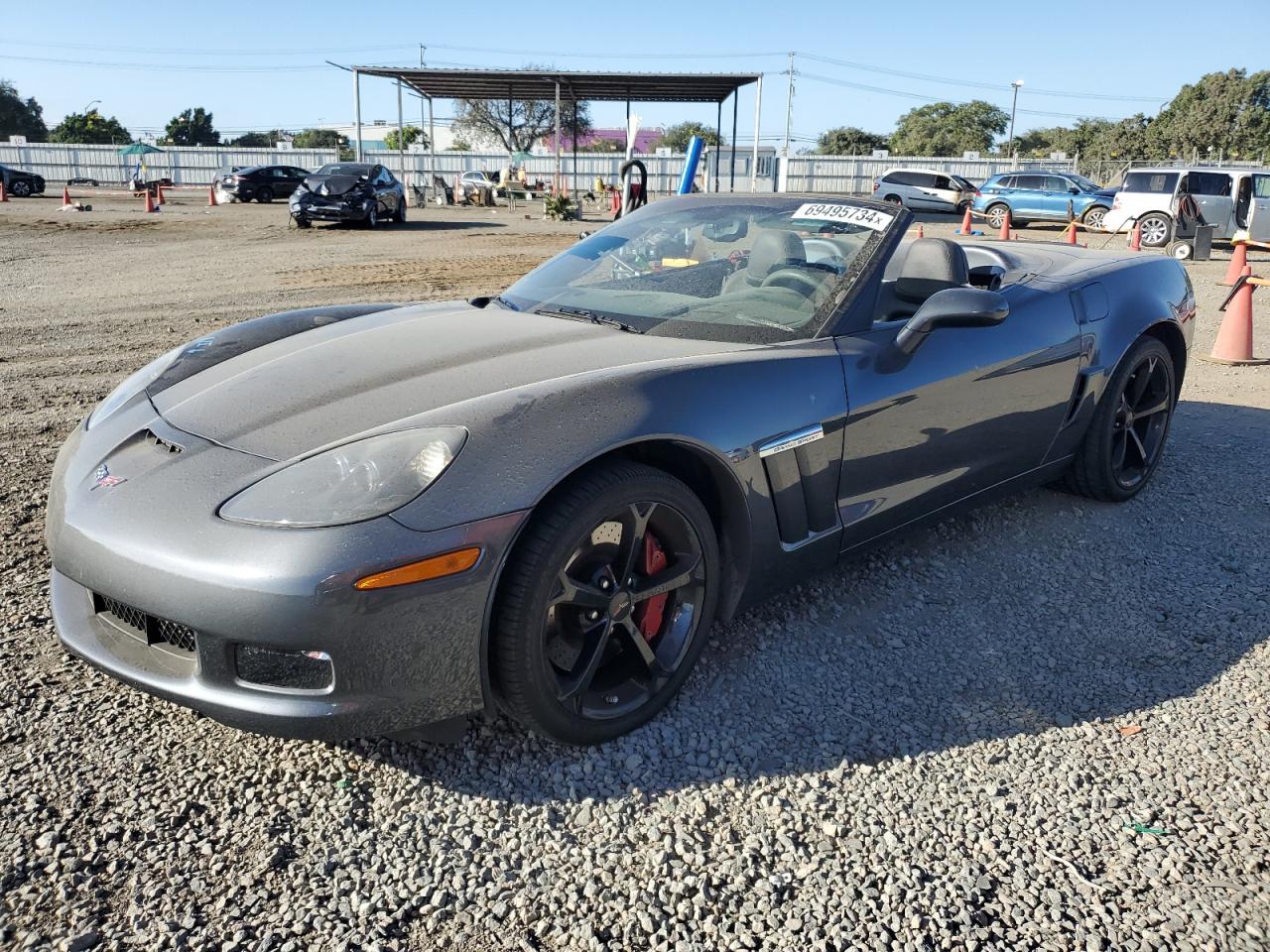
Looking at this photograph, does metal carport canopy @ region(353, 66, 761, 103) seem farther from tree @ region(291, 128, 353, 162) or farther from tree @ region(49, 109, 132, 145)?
tree @ region(291, 128, 353, 162)

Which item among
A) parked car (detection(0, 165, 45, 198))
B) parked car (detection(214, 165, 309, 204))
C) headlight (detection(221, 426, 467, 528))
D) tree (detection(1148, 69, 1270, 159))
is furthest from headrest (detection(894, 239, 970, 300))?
tree (detection(1148, 69, 1270, 159))

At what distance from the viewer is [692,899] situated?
1.98 meters

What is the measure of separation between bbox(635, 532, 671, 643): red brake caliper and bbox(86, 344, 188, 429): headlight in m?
1.62

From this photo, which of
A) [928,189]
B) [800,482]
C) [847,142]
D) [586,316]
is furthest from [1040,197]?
[847,142]

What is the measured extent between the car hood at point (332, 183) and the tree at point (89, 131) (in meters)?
61.3

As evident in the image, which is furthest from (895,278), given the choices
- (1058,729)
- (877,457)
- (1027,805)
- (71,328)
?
(71,328)

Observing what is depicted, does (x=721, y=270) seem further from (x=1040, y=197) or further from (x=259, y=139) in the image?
(x=259, y=139)

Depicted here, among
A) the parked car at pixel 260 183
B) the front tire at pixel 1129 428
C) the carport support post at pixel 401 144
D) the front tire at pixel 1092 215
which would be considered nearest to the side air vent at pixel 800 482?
the front tire at pixel 1129 428

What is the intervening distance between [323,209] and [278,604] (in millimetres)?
21156

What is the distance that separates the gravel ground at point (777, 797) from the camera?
1.92 meters

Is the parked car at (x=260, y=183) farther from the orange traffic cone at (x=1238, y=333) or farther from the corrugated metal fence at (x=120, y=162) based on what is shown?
the orange traffic cone at (x=1238, y=333)

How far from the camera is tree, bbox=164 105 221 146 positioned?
290 feet

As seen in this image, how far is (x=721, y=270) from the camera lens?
3.33m

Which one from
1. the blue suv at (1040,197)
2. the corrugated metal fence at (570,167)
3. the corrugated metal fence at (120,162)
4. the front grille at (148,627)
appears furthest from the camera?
the corrugated metal fence at (120,162)
